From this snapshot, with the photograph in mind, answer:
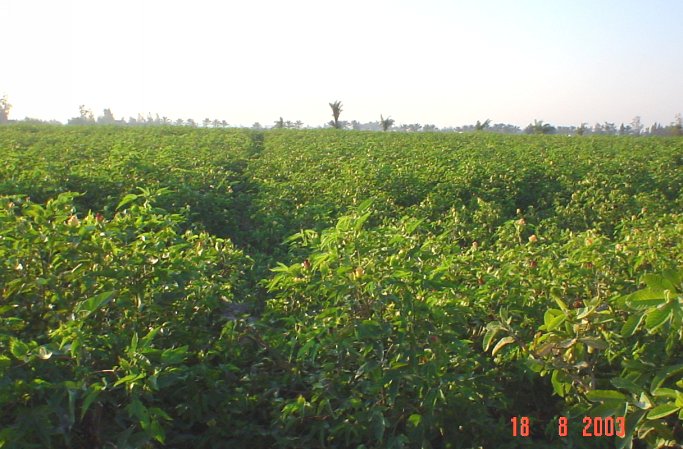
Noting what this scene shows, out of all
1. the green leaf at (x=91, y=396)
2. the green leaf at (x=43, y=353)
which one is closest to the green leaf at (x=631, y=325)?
the green leaf at (x=91, y=396)

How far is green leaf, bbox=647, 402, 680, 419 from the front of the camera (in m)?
1.75


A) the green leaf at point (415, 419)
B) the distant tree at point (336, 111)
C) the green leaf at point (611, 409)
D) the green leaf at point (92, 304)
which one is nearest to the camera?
the green leaf at point (611, 409)

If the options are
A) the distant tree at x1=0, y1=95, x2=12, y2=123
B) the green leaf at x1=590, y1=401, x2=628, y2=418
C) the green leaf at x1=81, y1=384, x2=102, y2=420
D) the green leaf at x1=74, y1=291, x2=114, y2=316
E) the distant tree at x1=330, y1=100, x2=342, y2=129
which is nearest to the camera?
the green leaf at x1=81, y1=384, x2=102, y2=420

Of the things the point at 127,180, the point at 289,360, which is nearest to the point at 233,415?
the point at 289,360

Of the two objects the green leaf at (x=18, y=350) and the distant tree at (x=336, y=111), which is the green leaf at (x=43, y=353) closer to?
the green leaf at (x=18, y=350)

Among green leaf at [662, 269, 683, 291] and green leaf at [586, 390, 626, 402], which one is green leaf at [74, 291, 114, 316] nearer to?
green leaf at [586, 390, 626, 402]

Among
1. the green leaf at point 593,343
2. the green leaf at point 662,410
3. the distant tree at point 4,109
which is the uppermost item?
the distant tree at point 4,109

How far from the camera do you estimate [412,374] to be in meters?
2.31

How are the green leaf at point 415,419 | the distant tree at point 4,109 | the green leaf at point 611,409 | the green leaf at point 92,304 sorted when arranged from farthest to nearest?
1. the distant tree at point 4,109
2. the green leaf at point 415,419
3. the green leaf at point 92,304
4. the green leaf at point 611,409
